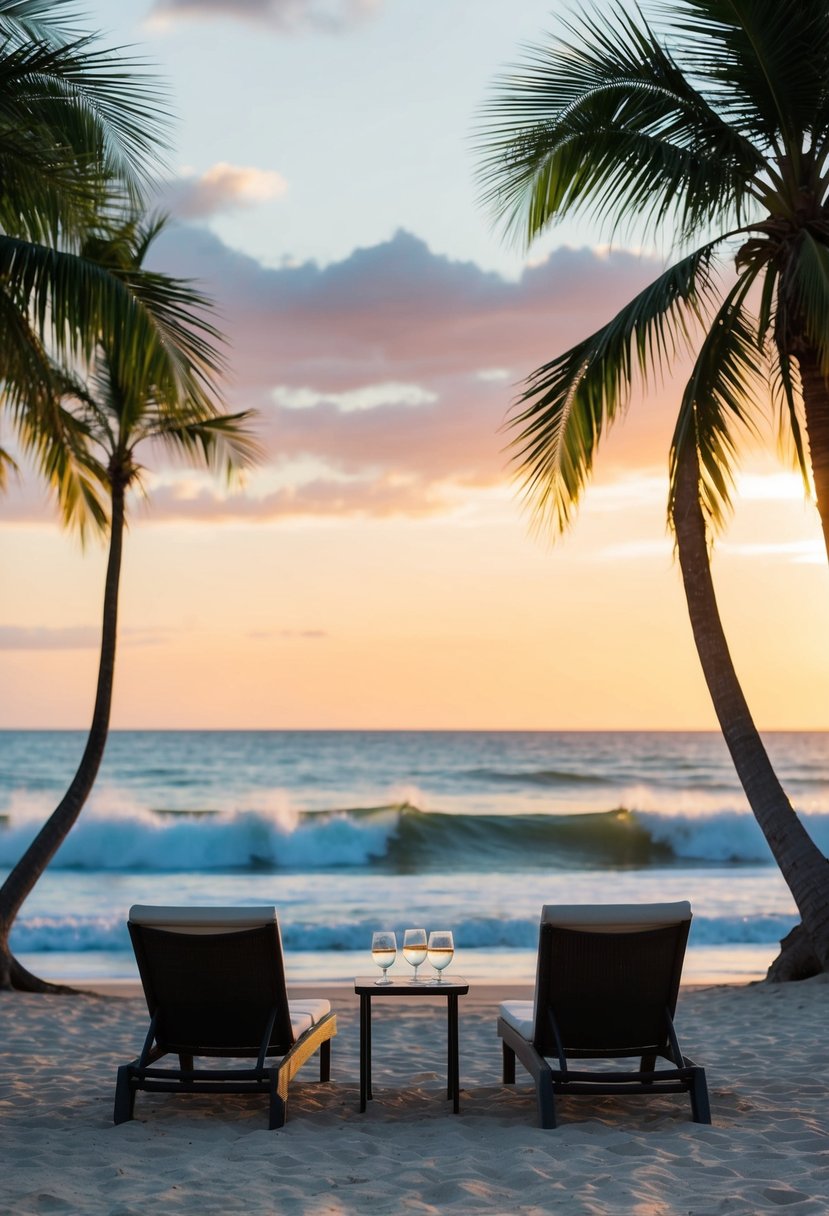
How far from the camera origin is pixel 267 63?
10.1 meters

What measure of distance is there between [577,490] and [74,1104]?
5.29m

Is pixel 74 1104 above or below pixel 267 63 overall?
below

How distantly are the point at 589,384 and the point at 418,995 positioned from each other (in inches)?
175

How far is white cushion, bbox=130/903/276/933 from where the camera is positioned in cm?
469

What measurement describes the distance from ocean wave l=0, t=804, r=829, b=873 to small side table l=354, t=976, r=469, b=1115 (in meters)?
18.2

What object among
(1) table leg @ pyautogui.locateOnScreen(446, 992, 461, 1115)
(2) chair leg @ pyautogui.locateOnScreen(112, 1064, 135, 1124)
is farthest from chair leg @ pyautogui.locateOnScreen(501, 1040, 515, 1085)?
(2) chair leg @ pyautogui.locateOnScreen(112, 1064, 135, 1124)

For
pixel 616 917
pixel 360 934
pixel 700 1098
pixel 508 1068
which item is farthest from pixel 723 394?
pixel 360 934

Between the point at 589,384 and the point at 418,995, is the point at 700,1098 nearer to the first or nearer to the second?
the point at 418,995

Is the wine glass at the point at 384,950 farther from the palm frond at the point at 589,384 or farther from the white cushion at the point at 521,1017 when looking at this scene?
the palm frond at the point at 589,384

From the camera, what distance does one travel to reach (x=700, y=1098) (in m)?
4.62

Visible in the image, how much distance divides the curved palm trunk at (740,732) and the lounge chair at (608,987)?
3478 millimetres

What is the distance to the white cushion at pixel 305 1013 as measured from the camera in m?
4.95

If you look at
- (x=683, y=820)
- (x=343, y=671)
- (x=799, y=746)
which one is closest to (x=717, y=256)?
(x=683, y=820)

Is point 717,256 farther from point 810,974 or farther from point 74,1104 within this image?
point 74,1104
